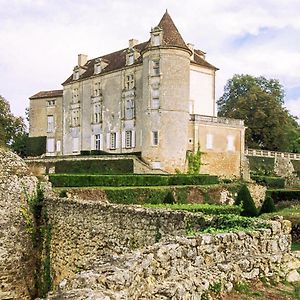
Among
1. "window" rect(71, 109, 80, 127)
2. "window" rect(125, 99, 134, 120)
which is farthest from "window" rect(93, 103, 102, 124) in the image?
"window" rect(125, 99, 134, 120)

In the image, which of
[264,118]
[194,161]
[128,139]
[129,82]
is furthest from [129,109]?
[264,118]

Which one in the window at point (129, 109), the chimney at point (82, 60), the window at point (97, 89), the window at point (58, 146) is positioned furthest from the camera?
the window at point (58, 146)

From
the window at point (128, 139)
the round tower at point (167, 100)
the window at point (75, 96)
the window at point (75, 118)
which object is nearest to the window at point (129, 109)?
the window at point (128, 139)

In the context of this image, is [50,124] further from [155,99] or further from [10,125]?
[155,99]

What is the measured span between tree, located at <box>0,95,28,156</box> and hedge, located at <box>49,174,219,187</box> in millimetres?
30613

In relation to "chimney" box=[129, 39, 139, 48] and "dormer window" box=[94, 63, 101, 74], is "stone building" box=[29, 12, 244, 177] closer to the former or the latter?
"chimney" box=[129, 39, 139, 48]

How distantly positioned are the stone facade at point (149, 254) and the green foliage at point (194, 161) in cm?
3128

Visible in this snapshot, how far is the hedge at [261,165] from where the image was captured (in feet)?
193

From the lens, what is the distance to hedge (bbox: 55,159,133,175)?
42.0 metres

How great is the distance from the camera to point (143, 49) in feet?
157

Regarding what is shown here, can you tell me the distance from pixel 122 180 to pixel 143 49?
20.8 meters

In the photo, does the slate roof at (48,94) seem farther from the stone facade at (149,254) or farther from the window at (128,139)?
the stone facade at (149,254)

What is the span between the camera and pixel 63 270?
15969mm

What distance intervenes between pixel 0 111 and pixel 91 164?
22937mm
